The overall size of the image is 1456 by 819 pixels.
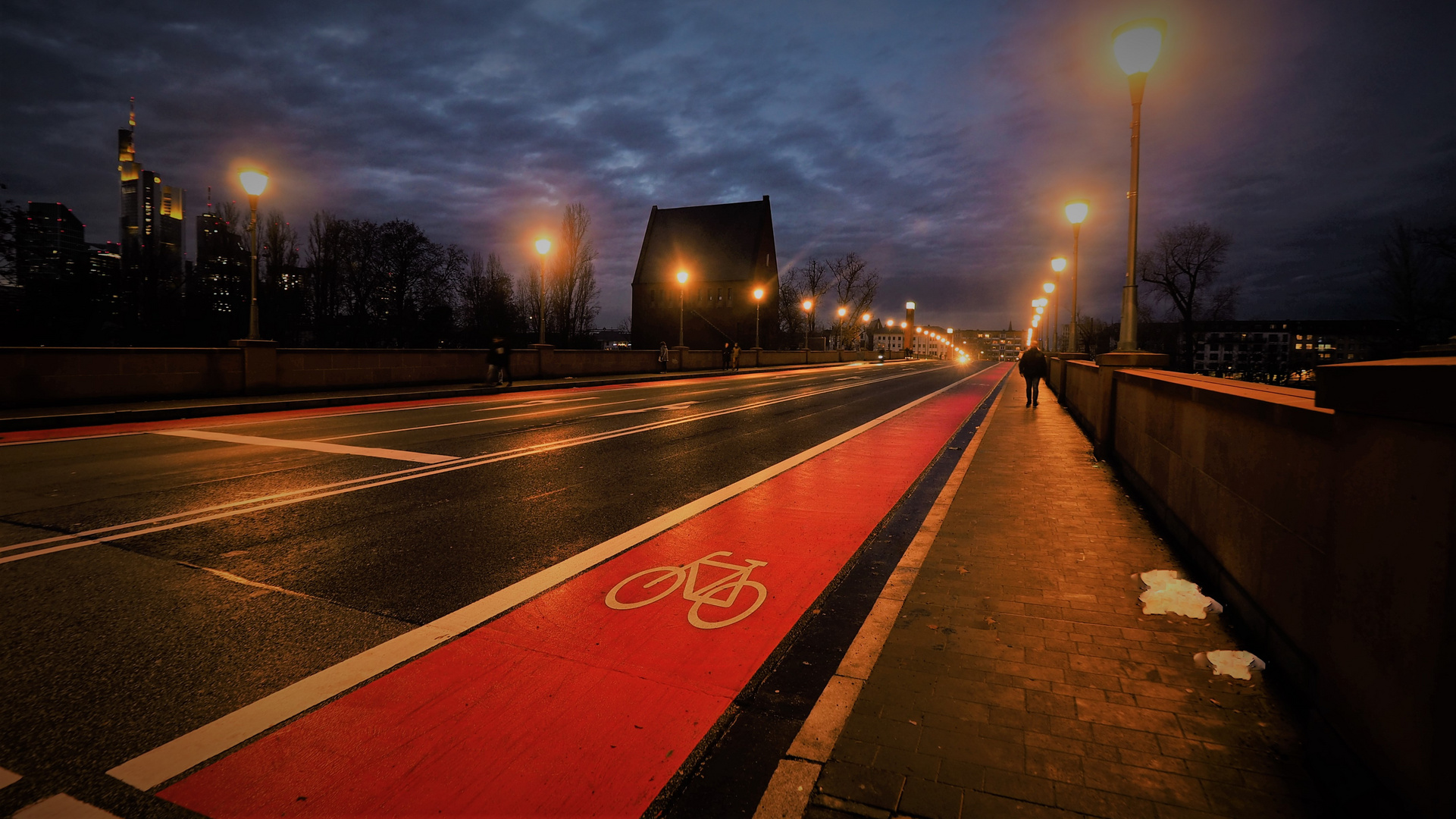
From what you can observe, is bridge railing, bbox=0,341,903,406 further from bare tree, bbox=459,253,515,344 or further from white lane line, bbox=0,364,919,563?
bare tree, bbox=459,253,515,344

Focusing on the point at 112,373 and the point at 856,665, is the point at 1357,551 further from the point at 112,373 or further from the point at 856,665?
the point at 112,373

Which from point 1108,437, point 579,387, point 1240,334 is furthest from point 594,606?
point 1240,334

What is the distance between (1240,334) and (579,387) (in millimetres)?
128924

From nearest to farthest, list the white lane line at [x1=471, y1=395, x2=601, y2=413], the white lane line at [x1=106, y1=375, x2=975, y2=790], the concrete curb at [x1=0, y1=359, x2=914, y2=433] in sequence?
the white lane line at [x1=106, y1=375, x2=975, y2=790], the concrete curb at [x1=0, y1=359, x2=914, y2=433], the white lane line at [x1=471, y1=395, x2=601, y2=413]

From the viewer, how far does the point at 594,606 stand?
405 cm

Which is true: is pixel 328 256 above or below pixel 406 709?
A: above

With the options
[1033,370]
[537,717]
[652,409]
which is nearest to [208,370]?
[652,409]

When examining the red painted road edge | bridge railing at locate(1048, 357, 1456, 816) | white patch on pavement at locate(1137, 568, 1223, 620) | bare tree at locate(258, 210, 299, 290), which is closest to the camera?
bridge railing at locate(1048, 357, 1456, 816)

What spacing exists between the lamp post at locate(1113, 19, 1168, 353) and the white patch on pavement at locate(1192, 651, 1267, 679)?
7293mm

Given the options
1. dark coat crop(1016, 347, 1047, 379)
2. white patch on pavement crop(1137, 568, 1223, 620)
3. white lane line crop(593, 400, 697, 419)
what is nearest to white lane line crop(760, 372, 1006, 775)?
white patch on pavement crop(1137, 568, 1223, 620)

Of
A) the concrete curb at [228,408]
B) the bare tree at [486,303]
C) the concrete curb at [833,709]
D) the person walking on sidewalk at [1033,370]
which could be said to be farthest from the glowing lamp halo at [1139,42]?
the bare tree at [486,303]

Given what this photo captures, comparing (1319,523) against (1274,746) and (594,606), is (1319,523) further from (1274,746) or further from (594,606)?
(594,606)

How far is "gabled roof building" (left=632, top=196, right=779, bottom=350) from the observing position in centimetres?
7644

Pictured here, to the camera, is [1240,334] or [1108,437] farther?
[1240,334]
